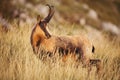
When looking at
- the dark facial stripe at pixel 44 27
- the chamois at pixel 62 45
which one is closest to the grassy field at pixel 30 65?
the chamois at pixel 62 45

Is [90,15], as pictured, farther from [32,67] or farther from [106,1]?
[32,67]

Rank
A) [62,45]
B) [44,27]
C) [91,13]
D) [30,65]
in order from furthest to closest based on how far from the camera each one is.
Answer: [91,13]
[44,27]
[62,45]
[30,65]

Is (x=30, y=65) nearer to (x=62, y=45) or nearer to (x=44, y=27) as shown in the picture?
(x=62, y=45)

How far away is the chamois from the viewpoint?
5.50 metres

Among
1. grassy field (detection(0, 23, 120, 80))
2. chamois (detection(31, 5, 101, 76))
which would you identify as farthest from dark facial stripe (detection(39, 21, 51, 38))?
grassy field (detection(0, 23, 120, 80))

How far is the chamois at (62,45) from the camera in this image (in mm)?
5496

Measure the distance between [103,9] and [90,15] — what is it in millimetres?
6824

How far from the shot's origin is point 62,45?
5.52 metres

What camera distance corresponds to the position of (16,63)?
17.5ft

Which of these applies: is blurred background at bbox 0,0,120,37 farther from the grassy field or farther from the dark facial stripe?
the dark facial stripe

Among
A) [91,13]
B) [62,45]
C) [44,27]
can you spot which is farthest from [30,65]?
[91,13]

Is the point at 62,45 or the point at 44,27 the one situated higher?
the point at 44,27

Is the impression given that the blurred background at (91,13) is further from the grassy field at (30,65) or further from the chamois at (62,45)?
the chamois at (62,45)

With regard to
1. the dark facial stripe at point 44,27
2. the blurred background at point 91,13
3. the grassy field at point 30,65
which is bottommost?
the grassy field at point 30,65
